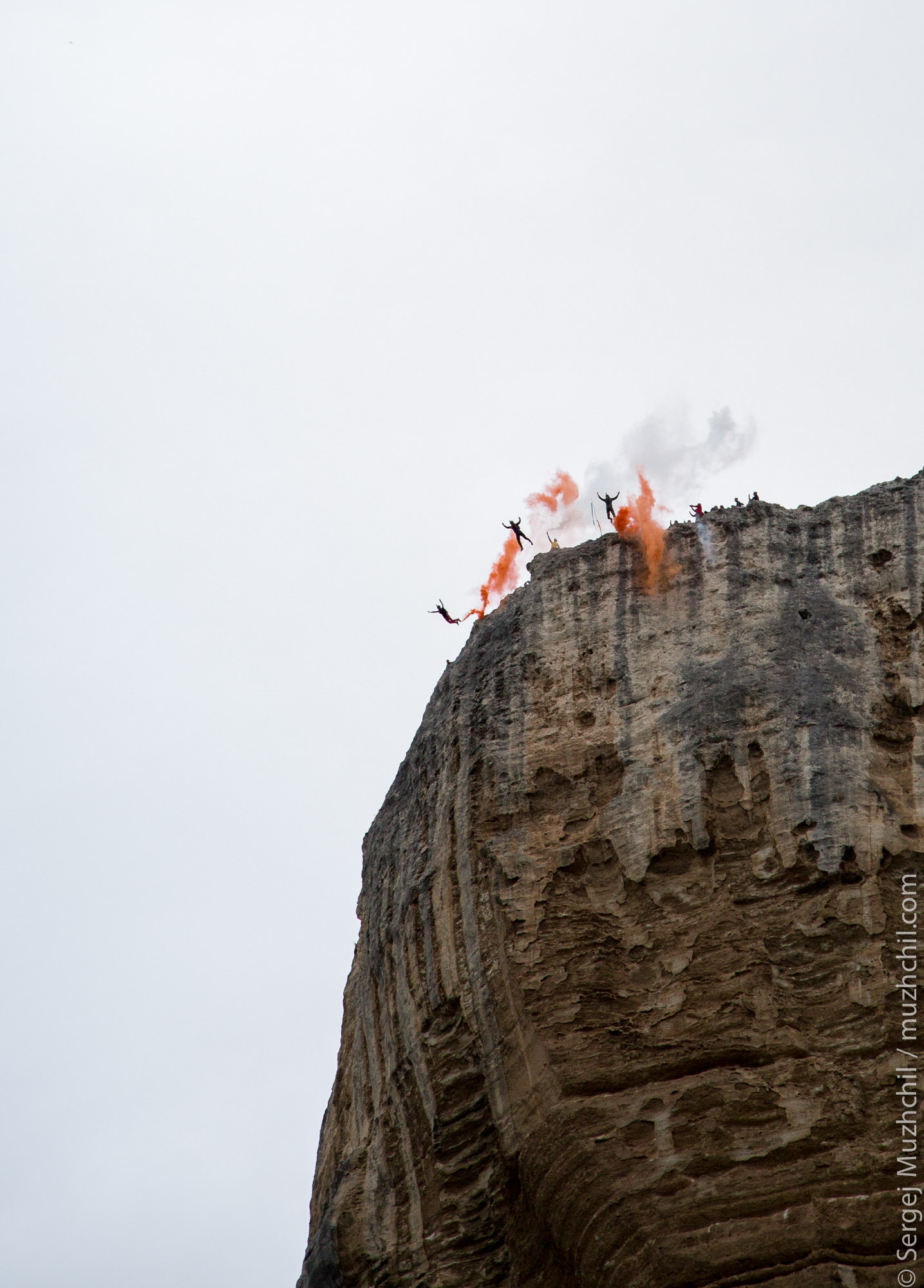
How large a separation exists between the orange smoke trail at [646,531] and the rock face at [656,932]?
0.63 feet

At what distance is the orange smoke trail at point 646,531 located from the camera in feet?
67.9

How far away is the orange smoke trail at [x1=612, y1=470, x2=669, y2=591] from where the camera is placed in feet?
67.9

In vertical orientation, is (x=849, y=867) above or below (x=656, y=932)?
above

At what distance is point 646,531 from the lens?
69.2 ft

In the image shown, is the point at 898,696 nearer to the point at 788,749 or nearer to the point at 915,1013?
the point at 788,749

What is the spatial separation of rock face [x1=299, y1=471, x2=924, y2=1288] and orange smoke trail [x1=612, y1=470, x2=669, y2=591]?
19cm

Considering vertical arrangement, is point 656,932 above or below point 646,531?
below

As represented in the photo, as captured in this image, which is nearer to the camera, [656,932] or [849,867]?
[849,867]

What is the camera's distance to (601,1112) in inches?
684

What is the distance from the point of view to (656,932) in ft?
59.2

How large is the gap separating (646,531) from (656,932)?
218 inches

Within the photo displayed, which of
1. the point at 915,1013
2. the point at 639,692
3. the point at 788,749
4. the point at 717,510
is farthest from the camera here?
the point at 717,510

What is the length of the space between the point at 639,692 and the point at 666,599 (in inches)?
56.5

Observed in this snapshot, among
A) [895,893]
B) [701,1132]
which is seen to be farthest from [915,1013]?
[701,1132]
